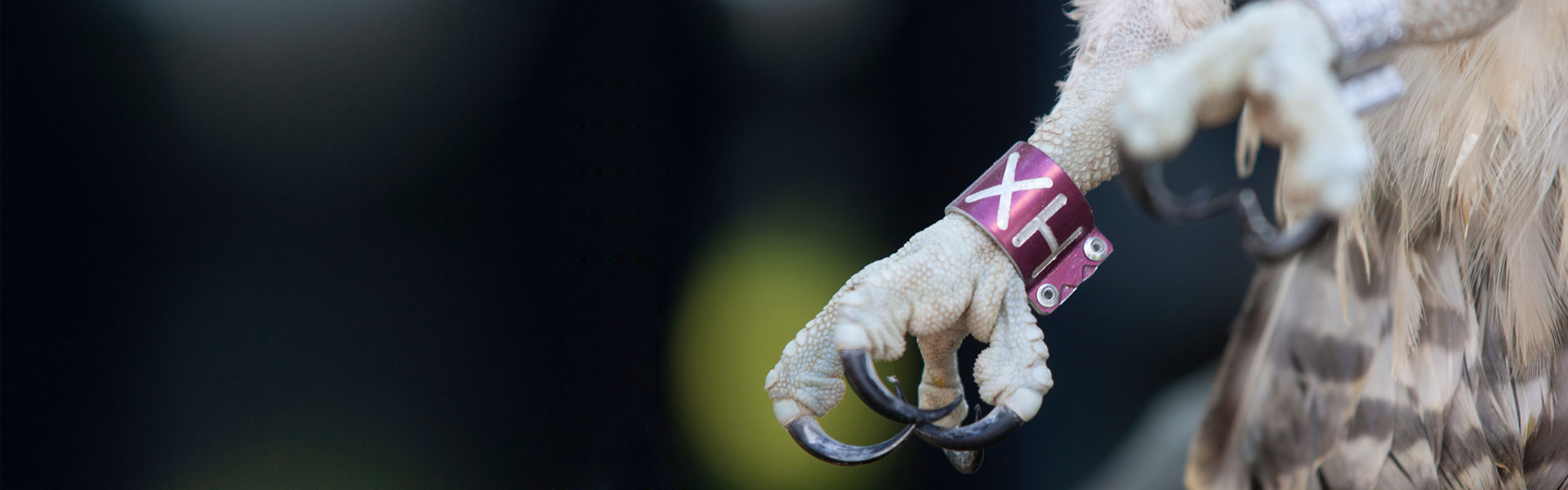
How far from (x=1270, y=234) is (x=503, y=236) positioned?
0.58m

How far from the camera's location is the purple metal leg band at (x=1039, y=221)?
46 cm

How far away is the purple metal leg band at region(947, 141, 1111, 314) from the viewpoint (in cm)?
46

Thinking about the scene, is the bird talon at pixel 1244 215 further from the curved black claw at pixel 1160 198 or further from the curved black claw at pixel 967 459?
the curved black claw at pixel 967 459

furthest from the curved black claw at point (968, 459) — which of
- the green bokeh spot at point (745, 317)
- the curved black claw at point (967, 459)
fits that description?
the green bokeh spot at point (745, 317)

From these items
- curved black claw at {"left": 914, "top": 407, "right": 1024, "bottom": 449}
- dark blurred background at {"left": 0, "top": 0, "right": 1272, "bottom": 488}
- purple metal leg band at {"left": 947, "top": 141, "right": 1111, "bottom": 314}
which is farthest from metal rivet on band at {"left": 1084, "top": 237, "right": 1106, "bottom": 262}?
dark blurred background at {"left": 0, "top": 0, "right": 1272, "bottom": 488}

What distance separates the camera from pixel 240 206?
0.66m

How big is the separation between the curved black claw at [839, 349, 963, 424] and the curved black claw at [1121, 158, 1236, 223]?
163mm

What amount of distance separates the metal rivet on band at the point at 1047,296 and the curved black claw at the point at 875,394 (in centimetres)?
9

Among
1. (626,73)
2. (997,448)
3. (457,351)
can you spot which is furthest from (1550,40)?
(457,351)

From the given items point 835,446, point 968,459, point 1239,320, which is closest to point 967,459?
point 968,459

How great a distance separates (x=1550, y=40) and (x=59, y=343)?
40.7 inches

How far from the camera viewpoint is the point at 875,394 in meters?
0.43

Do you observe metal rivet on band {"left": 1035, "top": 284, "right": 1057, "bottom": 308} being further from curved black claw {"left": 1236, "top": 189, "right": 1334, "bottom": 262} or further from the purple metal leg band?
curved black claw {"left": 1236, "top": 189, "right": 1334, "bottom": 262}

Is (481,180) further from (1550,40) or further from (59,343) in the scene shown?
(1550,40)
